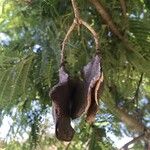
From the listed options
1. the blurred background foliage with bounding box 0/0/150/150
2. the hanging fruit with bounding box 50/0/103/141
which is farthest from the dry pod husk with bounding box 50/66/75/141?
the blurred background foliage with bounding box 0/0/150/150

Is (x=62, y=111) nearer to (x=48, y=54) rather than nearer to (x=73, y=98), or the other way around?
(x=73, y=98)

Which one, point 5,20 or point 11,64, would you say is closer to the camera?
point 11,64

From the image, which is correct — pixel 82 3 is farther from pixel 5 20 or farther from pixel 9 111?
pixel 9 111

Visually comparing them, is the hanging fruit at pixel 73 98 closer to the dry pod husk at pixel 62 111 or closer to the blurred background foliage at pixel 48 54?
the dry pod husk at pixel 62 111

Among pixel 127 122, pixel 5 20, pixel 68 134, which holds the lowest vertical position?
pixel 127 122

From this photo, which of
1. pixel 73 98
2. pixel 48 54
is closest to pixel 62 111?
pixel 73 98

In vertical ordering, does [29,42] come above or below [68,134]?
below

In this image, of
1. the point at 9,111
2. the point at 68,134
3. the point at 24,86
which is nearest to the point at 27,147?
the point at 9,111

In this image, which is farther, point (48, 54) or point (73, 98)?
point (48, 54)

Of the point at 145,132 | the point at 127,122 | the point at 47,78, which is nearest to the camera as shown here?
the point at 47,78
